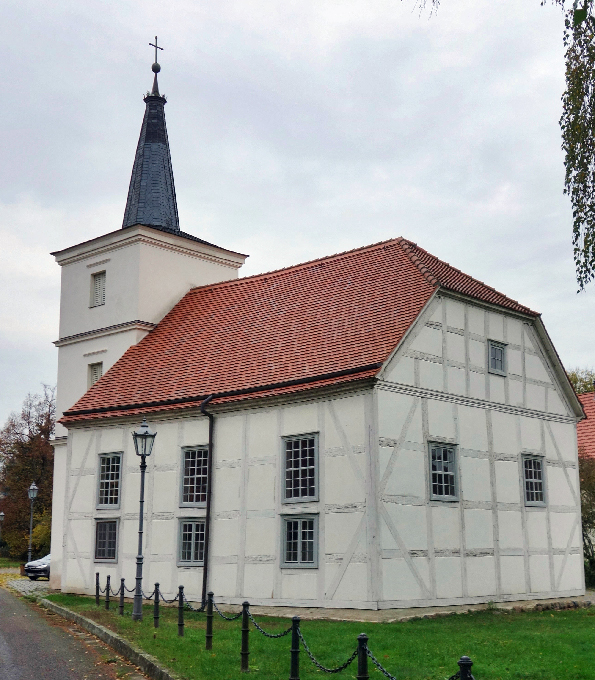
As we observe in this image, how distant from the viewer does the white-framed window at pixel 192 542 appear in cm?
2120

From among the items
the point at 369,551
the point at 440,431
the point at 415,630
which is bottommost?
the point at 415,630

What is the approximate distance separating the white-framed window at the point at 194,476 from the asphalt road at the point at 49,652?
4223 mm

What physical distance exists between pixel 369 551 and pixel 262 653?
5.53 meters

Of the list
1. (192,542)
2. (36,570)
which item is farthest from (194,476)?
(36,570)

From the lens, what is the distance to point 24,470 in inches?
2077

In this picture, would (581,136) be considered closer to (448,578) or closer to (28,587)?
(448,578)

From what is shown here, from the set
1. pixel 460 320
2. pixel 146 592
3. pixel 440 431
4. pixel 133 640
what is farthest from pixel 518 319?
pixel 133 640

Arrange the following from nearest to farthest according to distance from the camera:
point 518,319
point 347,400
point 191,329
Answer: point 347,400
point 518,319
point 191,329

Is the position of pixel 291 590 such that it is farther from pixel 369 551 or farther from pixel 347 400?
pixel 347 400

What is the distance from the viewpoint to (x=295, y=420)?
1984cm

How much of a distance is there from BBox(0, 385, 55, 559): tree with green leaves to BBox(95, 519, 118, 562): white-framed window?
85.1 feet

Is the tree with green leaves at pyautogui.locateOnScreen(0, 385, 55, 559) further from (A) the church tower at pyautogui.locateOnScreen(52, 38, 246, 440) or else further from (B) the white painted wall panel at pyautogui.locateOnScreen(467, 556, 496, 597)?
(B) the white painted wall panel at pyautogui.locateOnScreen(467, 556, 496, 597)

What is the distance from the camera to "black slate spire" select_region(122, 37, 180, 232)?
30.5m

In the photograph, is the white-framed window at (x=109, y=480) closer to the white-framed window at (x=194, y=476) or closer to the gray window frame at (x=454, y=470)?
the white-framed window at (x=194, y=476)
